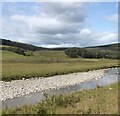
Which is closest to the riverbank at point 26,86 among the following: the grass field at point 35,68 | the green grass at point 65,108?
the grass field at point 35,68

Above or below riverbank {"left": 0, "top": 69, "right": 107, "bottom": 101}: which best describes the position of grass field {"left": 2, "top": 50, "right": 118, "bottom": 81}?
above

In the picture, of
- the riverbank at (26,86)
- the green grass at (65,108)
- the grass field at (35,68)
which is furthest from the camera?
the grass field at (35,68)

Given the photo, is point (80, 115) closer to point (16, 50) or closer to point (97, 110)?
point (97, 110)

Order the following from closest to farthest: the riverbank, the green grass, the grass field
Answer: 1. the green grass
2. the riverbank
3. the grass field

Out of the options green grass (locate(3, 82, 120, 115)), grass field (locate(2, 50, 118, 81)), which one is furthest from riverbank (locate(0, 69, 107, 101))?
green grass (locate(3, 82, 120, 115))

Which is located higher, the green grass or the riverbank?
the green grass

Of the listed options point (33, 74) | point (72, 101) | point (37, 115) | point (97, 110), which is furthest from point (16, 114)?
point (33, 74)

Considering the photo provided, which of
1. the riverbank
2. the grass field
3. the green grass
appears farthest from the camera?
the grass field

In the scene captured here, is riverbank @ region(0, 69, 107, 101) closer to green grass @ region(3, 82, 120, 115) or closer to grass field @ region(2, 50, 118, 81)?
grass field @ region(2, 50, 118, 81)

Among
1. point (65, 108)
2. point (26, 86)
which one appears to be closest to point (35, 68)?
point (26, 86)

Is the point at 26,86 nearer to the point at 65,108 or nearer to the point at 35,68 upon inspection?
the point at 65,108

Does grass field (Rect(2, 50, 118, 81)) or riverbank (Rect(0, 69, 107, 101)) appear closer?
riverbank (Rect(0, 69, 107, 101))

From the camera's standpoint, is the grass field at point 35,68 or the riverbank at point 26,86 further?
the grass field at point 35,68

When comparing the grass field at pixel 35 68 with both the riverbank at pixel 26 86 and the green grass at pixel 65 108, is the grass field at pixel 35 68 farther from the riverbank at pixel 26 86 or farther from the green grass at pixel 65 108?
the green grass at pixel 65 108
